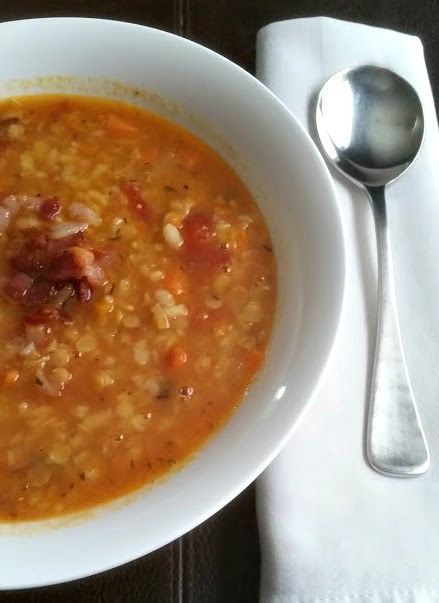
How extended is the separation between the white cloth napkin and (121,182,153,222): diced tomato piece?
60 cm

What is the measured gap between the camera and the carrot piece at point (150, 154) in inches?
90.4

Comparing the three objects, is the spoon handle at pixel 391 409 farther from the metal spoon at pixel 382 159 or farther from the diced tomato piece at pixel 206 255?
the diced tomato piece at pixel 206 255

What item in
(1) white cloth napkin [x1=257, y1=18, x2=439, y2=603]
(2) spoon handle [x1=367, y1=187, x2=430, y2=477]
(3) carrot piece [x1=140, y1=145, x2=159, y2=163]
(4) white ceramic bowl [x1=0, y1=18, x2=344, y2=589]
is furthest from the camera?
(3) carrot piece [x1=140, y1=145, x2=159, y2=163]

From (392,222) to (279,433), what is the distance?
0.85 meters

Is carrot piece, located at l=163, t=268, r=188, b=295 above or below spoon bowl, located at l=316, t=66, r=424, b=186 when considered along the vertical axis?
below

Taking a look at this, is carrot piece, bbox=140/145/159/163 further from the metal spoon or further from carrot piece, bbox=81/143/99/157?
the metal spoon

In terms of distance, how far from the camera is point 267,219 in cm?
218

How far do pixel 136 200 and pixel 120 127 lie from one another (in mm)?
291

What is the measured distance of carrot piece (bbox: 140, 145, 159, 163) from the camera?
2295mm

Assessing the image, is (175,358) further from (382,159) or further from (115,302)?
(382,159)

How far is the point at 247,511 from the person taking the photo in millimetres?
2000

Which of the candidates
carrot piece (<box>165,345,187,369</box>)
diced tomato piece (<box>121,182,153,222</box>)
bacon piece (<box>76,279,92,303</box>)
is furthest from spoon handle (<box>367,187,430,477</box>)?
bacon piece (<box>76,279,92,303</box>)

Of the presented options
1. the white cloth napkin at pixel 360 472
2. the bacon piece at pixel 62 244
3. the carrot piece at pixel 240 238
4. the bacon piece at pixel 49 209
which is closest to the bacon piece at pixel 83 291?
the bacon piece at pixel 62 244

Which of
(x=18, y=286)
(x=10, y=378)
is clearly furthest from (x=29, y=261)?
(x=10, y=378)
